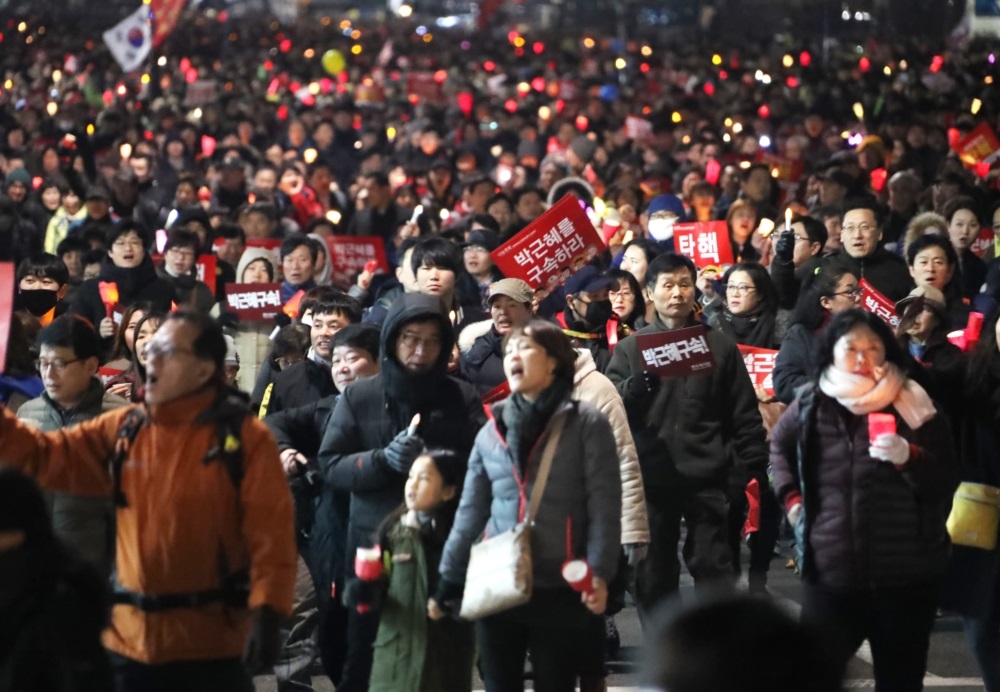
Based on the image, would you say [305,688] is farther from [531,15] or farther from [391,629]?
[531,15]

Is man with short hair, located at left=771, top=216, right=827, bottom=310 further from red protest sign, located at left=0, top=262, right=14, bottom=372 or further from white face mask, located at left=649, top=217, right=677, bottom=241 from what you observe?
red protest sign, located at left=0, top=262, right=14, bottom=372

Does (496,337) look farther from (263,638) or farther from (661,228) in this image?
(661,228)

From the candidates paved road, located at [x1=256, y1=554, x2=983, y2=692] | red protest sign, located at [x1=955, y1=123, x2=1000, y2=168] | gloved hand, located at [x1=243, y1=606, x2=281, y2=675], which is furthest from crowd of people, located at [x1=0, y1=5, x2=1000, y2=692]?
red protest sign, located at [x1=955, y1=123, x2=1000, y2=168]

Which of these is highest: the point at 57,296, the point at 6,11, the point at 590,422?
the point at 6,11

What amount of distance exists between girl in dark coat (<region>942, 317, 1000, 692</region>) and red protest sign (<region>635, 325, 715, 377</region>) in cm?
129

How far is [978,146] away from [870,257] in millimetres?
7450

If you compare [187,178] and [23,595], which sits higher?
[187,178]

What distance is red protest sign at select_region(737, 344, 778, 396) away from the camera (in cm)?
940

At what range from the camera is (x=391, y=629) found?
20.2 feet

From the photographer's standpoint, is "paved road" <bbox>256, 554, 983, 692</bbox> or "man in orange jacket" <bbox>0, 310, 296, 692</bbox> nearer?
"man in orange jacket" <bbox>0, 310, 296, 692</bbox>

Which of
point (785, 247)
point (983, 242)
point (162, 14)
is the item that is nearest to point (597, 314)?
point (785, 247)

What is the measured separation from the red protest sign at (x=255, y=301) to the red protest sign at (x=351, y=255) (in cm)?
235

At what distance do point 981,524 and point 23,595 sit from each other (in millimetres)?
3657

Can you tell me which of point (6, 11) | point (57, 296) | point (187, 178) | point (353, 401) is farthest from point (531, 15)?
point (353, 401)
